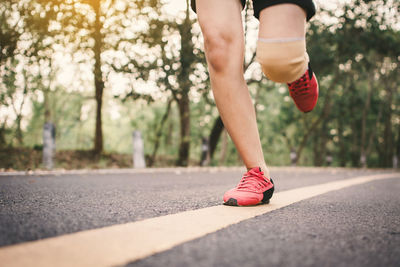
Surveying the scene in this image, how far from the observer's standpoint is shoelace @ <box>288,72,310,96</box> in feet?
7.94

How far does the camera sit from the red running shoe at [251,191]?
7.48 ft

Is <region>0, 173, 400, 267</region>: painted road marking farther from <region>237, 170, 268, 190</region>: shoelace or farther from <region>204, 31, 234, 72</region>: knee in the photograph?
<region>204, 31, 234, 72</region>: knee

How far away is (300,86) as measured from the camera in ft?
8.06

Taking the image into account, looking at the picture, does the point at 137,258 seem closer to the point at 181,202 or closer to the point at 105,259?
the point at 105,259

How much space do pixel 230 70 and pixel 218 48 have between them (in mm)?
158

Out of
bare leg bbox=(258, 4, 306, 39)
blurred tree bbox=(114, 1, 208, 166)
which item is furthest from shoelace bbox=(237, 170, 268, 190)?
blurred tree bbox=(114, 1, 208, 166)

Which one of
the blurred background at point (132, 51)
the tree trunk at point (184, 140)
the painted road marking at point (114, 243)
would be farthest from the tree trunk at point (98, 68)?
the painted road marking at point (114, 243)

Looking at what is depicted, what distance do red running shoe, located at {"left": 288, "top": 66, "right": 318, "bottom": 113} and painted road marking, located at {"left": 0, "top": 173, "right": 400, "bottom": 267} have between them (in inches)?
41.0

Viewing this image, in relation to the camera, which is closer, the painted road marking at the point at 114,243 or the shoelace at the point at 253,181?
the painted road marking at the point at 114,243

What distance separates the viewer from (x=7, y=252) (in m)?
1.06

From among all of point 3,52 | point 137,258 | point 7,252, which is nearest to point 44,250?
point 7,252

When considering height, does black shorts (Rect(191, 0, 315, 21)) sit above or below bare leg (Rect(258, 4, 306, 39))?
above

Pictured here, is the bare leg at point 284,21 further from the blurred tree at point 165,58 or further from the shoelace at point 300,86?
the blurred tree at point 165,58

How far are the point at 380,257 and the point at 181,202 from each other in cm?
143
